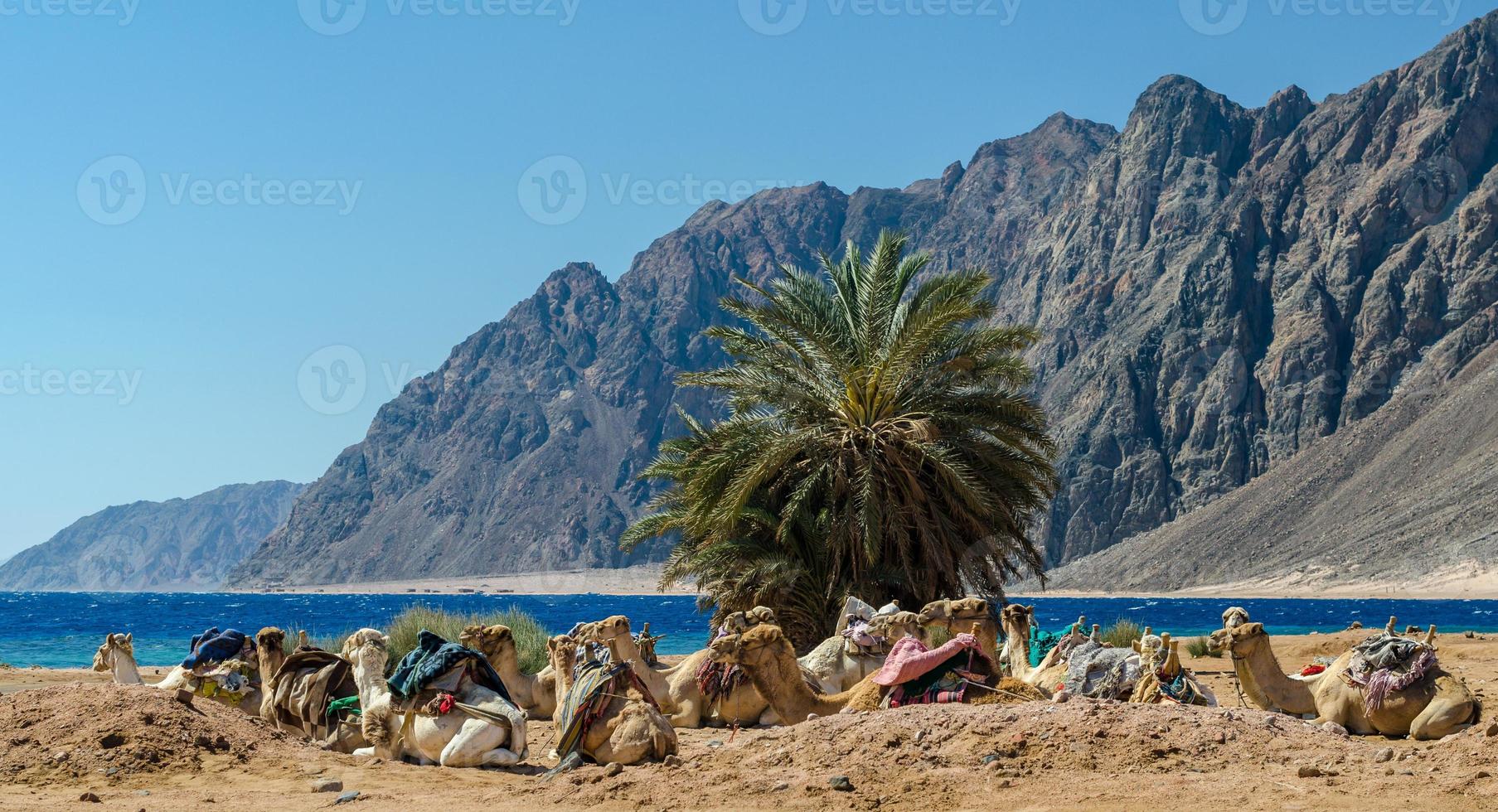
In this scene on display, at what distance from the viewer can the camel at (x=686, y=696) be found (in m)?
13.5

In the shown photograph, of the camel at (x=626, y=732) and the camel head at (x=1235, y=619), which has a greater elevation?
the camel head at (x=1235, y=619)

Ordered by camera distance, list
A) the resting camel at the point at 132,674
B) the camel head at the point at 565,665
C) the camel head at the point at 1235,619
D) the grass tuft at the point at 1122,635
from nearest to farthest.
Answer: the camel head at the point at 565,665, the camel head at the point at 1235,619, the resting camel at the point at 132,674, the grass tuft at the point at 1122,635

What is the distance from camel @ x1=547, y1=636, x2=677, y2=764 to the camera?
9758 mm

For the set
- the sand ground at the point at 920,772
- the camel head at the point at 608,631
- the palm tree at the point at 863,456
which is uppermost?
the palm tree at the point at 863,456

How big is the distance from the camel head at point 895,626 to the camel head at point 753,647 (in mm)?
2627

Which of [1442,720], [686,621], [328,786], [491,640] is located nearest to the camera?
[328,786]

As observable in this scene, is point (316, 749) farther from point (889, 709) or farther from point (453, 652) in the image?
point (889, 709)

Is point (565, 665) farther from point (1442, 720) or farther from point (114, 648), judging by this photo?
point (114, 648)

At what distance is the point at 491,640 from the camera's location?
13.3 m

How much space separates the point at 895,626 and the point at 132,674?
8.63 metres

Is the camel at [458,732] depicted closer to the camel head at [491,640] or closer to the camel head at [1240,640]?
the camel head at [491,640]

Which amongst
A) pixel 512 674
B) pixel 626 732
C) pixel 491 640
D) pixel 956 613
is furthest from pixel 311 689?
pixel 956 613

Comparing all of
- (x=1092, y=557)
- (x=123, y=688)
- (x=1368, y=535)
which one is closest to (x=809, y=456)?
(x=123, y=688)

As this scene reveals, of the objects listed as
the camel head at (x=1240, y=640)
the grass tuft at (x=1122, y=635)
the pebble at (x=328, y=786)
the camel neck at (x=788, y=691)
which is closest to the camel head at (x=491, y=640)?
the camel neck at (x=788, y=691)
